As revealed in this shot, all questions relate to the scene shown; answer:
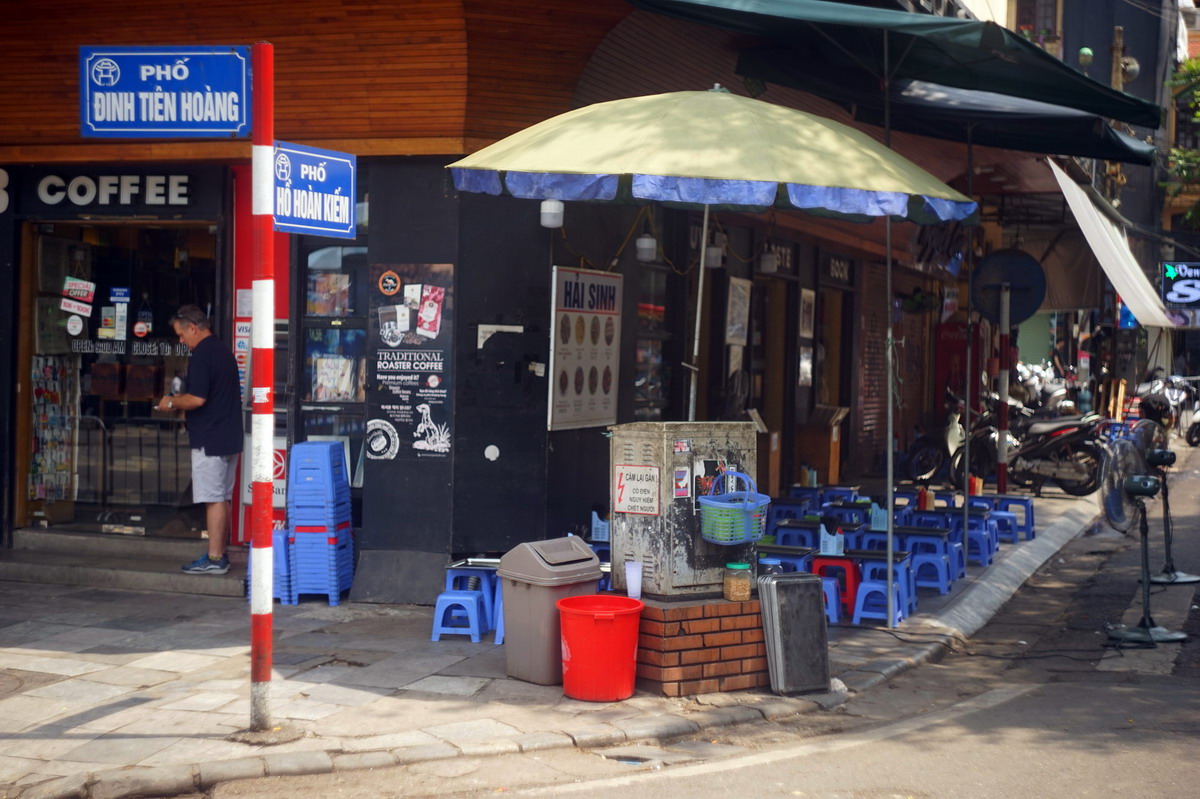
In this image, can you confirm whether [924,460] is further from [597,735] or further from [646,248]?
[597,735]

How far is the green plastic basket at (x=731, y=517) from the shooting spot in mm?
6742

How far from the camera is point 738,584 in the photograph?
675 centimetres

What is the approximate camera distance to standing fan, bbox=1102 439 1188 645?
806cm

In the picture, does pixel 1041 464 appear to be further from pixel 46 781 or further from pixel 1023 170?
pixel 46 781

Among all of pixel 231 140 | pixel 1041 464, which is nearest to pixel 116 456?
pixel 231 140

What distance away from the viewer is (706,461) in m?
6.96

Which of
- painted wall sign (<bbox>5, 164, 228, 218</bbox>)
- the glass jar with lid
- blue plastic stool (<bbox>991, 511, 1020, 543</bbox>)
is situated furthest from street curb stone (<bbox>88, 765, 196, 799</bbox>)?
blue plastic stool (<bbox>991, 511, 1020, 543</bbox>)

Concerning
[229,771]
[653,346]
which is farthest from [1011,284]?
[229,771]

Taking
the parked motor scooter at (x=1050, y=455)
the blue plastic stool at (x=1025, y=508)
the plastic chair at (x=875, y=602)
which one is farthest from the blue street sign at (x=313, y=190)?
the parked motor scooter at (x=1050, y=455)

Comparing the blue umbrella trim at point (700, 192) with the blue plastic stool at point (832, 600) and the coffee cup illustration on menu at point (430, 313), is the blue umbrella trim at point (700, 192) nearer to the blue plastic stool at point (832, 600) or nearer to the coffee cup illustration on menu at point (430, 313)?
the coffee cup illustration on menu at point (430, 313)

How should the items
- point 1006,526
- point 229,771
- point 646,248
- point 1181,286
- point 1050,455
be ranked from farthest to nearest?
point 1181,286 < point 1050,455 < point 1006,526 < point 646,248 < point 229,771

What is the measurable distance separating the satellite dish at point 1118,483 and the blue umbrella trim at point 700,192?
2421mm

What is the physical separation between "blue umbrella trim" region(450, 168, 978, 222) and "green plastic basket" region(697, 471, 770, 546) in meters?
1.59

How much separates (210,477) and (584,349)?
288 centimetres
